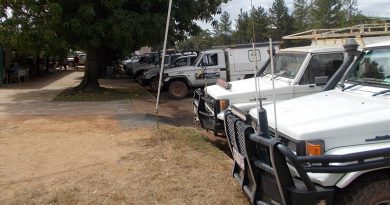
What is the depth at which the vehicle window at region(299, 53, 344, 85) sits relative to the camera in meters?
8.80

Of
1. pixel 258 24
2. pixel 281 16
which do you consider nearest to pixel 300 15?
pixel 281 16

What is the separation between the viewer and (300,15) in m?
75.8

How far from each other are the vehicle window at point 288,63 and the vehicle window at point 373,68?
2.99 m

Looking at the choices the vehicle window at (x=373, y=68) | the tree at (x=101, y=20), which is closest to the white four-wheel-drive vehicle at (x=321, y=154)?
the vehicle window at (x=373, y=68)

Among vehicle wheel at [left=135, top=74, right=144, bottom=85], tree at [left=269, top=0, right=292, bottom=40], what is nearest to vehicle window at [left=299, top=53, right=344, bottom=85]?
vehicle wheel at [left=135, top=74, right=144, bottom=85]

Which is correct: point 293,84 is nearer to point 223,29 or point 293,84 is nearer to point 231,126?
point 231,126

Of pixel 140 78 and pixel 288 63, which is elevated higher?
pixel 288 63

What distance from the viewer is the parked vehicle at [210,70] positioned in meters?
19.0

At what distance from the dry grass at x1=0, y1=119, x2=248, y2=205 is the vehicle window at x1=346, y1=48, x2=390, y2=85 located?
2023mm

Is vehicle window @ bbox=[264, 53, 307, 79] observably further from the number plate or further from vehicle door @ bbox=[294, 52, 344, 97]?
the number plate

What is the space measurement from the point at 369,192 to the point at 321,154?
493 mm

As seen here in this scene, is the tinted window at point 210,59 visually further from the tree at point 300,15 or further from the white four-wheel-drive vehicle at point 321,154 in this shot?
the tree at point 300,15

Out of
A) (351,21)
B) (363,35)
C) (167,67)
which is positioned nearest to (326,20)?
(351,21)

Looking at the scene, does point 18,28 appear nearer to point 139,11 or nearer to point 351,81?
point 139,11
